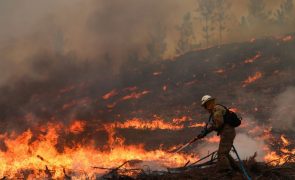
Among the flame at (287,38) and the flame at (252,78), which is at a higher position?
the flame at (287,38)

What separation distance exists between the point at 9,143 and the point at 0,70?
3212 centimetres

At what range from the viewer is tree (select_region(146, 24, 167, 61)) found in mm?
76375

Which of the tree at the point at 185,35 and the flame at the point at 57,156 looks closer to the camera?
the flame at the point at 57,156

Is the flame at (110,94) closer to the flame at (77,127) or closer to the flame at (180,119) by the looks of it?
the flame at (77,127)

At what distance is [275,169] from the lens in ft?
29.2

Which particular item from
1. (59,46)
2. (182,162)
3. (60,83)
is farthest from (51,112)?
(59,46)

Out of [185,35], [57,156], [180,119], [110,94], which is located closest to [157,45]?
[185,35]

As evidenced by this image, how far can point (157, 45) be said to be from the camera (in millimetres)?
76938

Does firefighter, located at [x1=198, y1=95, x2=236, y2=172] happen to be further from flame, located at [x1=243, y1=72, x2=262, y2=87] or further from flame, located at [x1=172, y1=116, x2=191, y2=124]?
flame, located at [x1=243, y1=72, x2=262, y2=87]

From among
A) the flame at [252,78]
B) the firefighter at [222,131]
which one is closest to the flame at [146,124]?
the flame at [252,78]

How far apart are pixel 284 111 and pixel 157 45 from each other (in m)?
53.1

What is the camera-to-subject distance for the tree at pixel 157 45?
251ft

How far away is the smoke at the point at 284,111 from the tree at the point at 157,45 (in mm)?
47432

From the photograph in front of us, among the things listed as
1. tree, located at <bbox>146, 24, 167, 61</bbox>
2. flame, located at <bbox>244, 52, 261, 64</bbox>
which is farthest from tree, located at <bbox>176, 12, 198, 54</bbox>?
flame, located at <bbox>244, 52, 261, 64</bbox>
